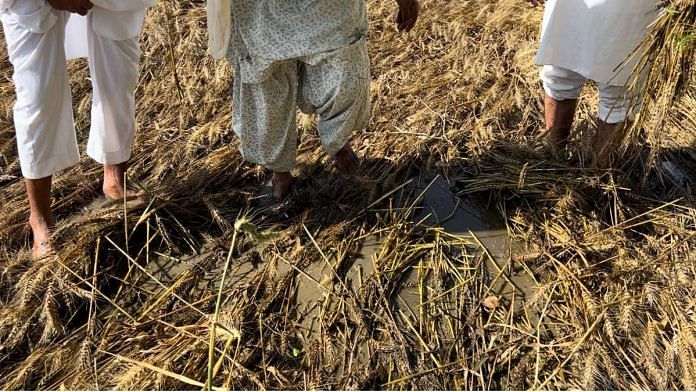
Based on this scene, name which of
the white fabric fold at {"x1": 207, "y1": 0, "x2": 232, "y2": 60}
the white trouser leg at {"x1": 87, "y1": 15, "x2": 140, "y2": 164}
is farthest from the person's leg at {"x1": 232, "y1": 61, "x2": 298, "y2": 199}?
the white trouser leg at {"x1": 87, "y1": 15, "x2": 140, "y2": 164}

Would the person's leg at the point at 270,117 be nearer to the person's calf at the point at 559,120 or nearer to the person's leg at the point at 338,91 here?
the person's leg at the point at 338,91

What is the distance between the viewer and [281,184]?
242 centimetres

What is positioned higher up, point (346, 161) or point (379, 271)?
point (346, 161)

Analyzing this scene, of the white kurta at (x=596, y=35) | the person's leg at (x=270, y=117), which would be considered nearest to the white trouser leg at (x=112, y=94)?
the person's leg at (x=270, y=117)

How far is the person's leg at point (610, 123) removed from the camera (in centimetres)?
223

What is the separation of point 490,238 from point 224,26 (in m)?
1.20

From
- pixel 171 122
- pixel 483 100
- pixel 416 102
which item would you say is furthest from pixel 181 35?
pixel 483 100

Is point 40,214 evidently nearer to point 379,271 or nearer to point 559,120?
point 379,271

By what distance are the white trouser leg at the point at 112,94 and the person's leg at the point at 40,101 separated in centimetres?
13

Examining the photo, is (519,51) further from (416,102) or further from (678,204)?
(678,204)

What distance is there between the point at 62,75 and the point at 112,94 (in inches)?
8.1

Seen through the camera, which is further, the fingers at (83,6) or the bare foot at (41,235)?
the bare foot at (41,235)

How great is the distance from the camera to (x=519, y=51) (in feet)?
10.8

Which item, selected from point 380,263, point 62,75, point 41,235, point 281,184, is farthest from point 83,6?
point 380,263
